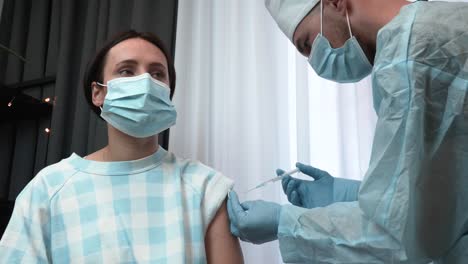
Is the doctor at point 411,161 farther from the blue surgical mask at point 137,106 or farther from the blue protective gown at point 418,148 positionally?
the blue surgical mask at point 137,106

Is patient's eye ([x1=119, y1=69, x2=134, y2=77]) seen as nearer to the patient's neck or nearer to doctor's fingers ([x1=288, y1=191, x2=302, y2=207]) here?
the patient's neck

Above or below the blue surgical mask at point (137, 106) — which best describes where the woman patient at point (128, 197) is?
below

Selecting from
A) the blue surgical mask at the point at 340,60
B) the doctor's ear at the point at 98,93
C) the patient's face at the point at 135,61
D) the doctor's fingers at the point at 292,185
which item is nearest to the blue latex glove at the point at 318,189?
the doctor's fingers at the point at 292,185

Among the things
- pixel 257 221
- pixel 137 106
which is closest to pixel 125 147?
pixel 137 106

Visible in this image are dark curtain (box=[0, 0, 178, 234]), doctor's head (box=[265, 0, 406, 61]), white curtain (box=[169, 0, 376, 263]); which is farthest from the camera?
dark curtain (box=[0, 0, 178, 234])

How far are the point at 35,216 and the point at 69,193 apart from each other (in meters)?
0.12

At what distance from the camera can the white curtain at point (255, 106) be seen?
1573 millimetres

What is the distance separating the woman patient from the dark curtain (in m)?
0.41

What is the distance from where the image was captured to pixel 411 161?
0.74 meters

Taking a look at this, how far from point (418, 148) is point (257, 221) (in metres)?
0.46

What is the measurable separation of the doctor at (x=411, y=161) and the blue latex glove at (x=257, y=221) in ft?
0.34

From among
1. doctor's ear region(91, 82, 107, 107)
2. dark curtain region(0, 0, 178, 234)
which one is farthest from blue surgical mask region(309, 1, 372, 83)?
dark curtain region(0, 0, 178, 234)

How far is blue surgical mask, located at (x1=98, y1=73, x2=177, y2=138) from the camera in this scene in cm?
131

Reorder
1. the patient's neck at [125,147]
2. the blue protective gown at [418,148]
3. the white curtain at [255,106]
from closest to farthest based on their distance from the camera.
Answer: the blue protective gown at [418,148], the patient's neck at [125,147], the white curtain at [255,106]
